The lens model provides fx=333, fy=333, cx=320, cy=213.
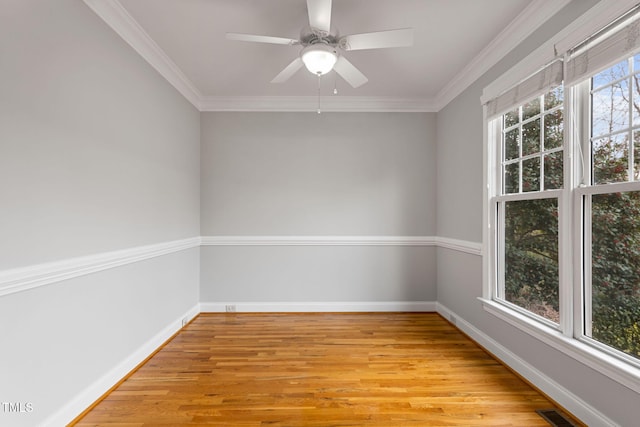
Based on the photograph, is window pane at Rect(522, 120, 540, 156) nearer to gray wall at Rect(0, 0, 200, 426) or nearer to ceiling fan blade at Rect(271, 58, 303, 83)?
ceiling fan blade at Rect(271, 58, 303, 83)

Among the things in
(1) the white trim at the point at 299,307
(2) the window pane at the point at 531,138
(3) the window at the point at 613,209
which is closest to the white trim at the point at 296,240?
(1) the white trim at the point at 299,307

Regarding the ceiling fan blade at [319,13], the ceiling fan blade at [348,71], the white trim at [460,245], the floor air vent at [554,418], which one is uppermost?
the ceiling fan blade at [319,13]

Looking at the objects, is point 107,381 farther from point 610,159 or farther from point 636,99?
point 636,99

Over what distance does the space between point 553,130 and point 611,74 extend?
0.47m

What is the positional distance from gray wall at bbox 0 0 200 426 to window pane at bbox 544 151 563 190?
302 centimetres

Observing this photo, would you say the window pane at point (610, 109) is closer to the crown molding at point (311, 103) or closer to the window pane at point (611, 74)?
the window pane at point (611, 74)

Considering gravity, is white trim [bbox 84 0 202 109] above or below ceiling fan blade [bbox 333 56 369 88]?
above

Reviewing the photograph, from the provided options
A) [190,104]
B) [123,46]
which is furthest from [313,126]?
[123,46]

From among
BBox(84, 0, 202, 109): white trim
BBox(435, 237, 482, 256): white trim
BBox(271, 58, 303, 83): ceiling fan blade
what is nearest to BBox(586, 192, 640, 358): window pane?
BBox(435, 237, 482, 256): white trim

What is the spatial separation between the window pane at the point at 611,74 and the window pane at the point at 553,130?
0.29 meters

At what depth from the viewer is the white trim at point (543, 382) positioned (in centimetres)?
184

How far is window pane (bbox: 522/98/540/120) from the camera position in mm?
2420

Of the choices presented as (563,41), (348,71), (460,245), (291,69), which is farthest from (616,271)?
(291,69)

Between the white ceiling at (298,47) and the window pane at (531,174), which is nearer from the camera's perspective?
the white ceiling at (298,47)
